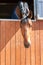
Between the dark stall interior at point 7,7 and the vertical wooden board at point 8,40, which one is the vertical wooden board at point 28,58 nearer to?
the vertical wooden board at point 8,40

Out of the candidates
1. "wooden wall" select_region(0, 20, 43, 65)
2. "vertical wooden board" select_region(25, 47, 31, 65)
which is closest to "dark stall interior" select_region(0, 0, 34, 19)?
"wooden wall" select_region(0, 20, 43, 65)

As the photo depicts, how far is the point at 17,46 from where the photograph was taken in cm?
204

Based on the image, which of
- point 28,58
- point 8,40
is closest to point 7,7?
point 8,40

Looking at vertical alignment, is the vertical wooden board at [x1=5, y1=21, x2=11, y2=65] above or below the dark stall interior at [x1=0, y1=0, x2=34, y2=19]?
below

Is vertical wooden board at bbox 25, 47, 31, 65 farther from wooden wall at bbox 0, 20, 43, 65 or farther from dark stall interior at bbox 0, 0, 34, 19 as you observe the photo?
dark stall interior at bbox 0, 0, 34, 19

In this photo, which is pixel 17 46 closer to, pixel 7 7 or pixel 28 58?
pixel 28 58

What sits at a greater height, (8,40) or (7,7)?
(7,7)

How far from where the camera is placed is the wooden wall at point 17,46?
202 centimetres

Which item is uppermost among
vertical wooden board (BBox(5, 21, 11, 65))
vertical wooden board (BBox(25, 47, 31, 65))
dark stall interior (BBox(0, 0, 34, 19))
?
dark stall interior (BBox(0, 0, 34, 19))

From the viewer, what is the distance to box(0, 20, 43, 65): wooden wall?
2.02 metres

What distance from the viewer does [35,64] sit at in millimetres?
2064

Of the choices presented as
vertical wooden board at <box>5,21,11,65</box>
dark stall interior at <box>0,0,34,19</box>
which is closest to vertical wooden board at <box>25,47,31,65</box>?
vertical wooden board at <box>5,21,11,65</box>

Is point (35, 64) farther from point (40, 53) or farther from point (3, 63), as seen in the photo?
point (3, 63)

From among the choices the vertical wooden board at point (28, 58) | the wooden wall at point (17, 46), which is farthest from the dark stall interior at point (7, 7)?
the vertical wooden board at point (28, 58)
